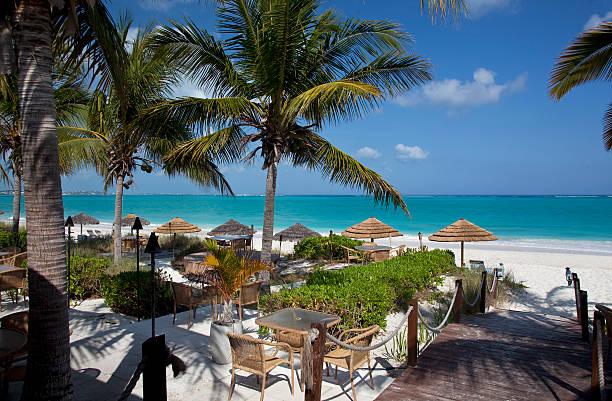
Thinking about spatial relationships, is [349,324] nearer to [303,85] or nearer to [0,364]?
[0,364]

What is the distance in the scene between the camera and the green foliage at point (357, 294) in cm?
637

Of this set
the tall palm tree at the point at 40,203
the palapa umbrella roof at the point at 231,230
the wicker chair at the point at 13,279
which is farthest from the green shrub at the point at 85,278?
the palapa umbrella roof at the point at 231,230

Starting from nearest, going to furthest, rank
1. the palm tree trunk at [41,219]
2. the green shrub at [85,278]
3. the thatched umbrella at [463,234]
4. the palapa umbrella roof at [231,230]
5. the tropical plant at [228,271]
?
the palm tree trunk at [41,219], the tropical plant at [228,271], the green shrub at [85,278], the thatched umbrella at [463,234], the palapa umbrella roof at [231,230]

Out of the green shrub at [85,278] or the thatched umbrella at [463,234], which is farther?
the thatched umbrella at [463,234]

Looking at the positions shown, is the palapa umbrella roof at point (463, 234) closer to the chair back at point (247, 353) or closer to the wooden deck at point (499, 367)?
the wooden deck at point (499, 367)

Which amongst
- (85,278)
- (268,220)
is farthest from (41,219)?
(85,278)

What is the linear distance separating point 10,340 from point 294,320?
330cm

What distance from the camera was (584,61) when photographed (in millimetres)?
8328

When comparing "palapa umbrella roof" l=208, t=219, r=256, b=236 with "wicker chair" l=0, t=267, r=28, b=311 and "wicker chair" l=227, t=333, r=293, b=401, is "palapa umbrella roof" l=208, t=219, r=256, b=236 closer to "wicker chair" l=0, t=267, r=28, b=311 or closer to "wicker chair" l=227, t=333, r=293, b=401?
"wicker chair" l=0, t=267, r=28, b=311

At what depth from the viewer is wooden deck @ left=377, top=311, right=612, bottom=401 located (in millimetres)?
4234

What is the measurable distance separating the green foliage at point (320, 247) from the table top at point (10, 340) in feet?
42.3

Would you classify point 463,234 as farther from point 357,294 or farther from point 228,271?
point 228,271

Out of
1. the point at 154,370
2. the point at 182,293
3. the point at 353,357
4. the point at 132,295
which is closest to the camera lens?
the point at 154,370

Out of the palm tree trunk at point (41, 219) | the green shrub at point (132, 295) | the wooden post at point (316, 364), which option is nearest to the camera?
the palm tree trunk at point (41, 219)
